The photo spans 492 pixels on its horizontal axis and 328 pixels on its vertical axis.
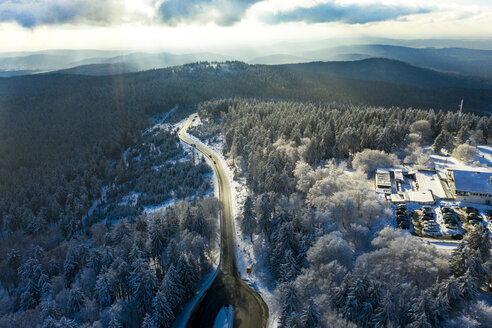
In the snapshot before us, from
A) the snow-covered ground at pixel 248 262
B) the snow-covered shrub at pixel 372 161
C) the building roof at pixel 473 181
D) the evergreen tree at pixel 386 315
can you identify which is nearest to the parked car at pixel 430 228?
the building roof at pixel 473 181

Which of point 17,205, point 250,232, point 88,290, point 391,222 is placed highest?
point 391,222

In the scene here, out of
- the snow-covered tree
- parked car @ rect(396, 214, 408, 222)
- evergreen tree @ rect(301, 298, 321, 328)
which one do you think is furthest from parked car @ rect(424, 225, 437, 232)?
the snow-covered tree

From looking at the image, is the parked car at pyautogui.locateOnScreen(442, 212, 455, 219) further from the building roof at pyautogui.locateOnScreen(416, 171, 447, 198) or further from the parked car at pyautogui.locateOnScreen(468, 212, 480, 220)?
the building roof at pyautogui.locateOnScreen(416, 171, 447, 198)

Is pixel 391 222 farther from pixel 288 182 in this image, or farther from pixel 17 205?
pixel 17 205

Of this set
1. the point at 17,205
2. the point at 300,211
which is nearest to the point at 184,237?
the point at 300,211

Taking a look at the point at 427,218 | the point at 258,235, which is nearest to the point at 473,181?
the point at 427,218

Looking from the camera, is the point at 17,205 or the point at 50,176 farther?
the point at 50,176

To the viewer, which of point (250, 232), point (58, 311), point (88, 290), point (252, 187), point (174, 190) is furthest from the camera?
point (174, 190)

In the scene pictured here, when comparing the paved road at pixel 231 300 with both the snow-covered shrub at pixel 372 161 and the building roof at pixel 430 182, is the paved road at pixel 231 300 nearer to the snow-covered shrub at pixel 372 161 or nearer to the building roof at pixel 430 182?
the snow-covered shrub at pixel 372 161
